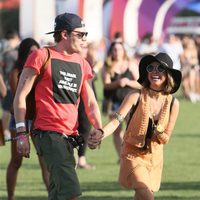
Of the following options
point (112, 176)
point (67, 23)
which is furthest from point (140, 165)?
point (112, 176)

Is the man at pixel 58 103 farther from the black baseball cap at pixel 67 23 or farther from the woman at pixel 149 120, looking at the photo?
the woman at pixel 149 120

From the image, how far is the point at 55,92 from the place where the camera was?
8.05 meters

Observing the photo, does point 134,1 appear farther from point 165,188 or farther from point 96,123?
point 96,123

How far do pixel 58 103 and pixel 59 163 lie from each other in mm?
504

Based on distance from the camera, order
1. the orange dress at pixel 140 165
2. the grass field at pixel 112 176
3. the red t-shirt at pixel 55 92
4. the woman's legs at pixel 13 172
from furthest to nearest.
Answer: the grass field at pixel 112 176 < the woman's legs at pixel 13 172 < the orange dress at pixel 140 165 < the red t-shirt at pixel 55 92

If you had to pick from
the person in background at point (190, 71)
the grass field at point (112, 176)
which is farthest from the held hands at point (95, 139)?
the person in background at point (190, 71)

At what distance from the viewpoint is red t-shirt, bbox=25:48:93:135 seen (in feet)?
26.3

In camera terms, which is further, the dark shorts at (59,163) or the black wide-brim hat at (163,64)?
the black wide-brim hat at (163,64)

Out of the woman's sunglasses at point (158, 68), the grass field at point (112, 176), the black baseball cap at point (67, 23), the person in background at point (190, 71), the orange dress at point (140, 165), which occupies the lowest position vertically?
the person in background at point (190, 71)

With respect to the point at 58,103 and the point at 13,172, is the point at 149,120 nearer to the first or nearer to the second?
the point at 58,103

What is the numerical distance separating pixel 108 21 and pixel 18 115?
1517 inches

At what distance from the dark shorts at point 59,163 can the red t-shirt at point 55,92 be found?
8 centimetres

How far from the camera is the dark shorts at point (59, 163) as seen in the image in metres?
7.86

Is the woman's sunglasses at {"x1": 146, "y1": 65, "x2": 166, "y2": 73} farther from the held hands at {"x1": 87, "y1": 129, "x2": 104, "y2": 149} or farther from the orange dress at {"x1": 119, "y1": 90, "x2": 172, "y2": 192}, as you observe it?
the held hands at {"x1": 87, "y1": 129, "x2": 104, "y2": 149}
